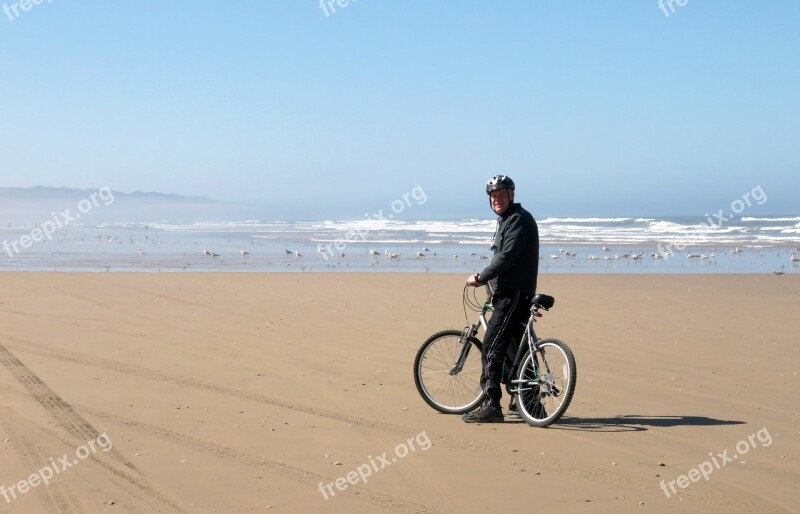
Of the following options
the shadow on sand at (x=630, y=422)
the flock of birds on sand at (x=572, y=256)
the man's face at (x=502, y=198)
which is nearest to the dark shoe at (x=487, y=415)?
the shadow on sand at (x=630, y=422)

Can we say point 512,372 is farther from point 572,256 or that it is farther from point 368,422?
point 572,256

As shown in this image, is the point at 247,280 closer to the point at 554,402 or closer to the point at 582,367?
the point at 582,367

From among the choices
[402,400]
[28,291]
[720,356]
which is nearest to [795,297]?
[720,356]

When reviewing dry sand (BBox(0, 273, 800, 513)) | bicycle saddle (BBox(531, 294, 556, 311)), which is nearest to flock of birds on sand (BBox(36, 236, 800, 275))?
dry sand (BBox(0, 273, 800, 513))

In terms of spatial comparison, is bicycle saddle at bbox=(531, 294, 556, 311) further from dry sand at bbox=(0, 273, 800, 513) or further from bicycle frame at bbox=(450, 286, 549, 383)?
dry sand at bbox=(0, 273, 800, 513)

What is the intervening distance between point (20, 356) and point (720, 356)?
26.2 feet

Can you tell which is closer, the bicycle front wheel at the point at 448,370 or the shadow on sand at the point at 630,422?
the shadow on sand at the point at 630,422

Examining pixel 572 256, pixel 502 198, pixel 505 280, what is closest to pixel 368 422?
pixel 505 280

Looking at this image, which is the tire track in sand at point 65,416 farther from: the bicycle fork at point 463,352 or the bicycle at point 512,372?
the bicycle fork at point 463,352

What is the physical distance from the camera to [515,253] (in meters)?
6.47

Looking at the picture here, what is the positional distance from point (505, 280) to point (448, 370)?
1.11 meters

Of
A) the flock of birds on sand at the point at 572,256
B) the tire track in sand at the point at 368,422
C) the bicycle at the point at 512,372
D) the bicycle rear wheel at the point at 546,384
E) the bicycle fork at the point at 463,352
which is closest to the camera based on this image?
the tire track in sand at the point at 368,422

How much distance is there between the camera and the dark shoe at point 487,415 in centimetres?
673

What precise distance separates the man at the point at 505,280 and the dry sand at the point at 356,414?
13.7 inches
